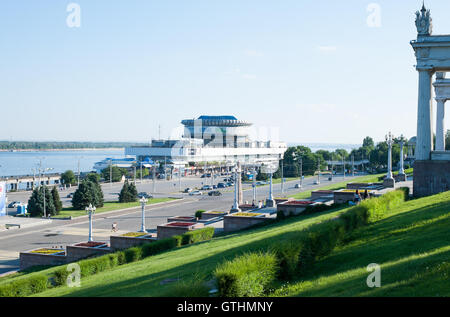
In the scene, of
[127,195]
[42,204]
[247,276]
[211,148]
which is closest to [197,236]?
[247,276]

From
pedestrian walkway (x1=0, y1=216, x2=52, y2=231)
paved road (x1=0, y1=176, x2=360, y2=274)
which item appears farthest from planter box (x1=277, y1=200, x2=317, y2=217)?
pedestrian walkway (x1=0, y1=216, x2=52, y2=231)

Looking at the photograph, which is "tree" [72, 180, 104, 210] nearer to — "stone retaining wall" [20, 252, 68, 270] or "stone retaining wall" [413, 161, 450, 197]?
"stone retaining wall" [20, 252, 68, 270]

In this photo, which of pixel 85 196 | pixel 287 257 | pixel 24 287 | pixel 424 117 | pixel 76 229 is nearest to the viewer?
pixel 287 257

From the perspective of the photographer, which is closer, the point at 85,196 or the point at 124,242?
the point at 124,242

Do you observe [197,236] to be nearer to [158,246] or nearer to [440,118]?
[158,246]

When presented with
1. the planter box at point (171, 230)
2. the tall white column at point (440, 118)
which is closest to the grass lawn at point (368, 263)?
the planter box at point (171, 230)

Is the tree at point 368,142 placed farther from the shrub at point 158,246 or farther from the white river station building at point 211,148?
the shrub at point 158,246

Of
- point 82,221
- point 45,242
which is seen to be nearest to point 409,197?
point 45,242
